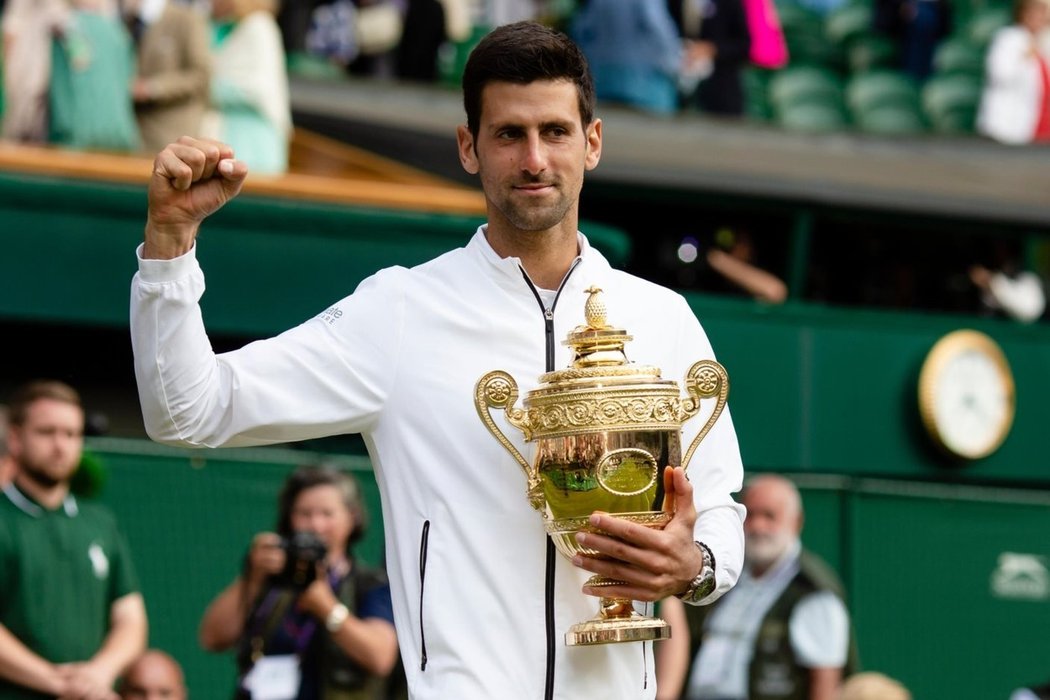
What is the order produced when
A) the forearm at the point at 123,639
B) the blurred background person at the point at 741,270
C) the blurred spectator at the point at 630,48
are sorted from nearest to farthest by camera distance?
the forearm at the point at 123,639, the blurred background person at the point at 741,270, the blurred spectator at the point at 630,48

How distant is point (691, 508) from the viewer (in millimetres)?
3523

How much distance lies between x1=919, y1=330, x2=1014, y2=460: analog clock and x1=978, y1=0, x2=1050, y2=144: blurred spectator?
2.88 metres

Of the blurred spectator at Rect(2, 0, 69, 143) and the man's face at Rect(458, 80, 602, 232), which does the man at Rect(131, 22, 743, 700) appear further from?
the blurred spectator at Rect(2, 0, 69, 143)

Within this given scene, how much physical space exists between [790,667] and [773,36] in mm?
6147

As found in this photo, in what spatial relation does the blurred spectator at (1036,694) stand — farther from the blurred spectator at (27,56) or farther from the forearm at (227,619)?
Result: the blurred spectator at (27,56)

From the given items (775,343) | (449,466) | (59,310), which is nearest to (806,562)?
(775,343)

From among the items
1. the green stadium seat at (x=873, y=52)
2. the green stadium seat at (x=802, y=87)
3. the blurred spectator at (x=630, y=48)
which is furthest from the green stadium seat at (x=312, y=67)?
the green stadium seat at (x=873, y=52)

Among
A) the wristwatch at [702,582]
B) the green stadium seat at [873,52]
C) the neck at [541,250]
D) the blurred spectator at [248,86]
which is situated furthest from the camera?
the green stadium seat at [873,52]

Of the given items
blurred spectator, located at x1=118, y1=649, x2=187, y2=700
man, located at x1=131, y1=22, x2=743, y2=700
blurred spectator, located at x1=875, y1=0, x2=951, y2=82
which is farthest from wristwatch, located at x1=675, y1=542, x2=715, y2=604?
blurred spectator, located at x1=875, y1=0, x2=951, y2=82

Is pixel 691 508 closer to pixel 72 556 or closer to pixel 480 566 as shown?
pixel 480 566

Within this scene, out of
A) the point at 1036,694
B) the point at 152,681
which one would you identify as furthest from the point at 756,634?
the point at 152,681

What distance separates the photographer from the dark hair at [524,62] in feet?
12.3

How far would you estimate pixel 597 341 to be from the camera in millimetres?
3646

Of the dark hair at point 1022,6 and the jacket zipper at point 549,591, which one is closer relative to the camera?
the jacket zipper at point 549,591
